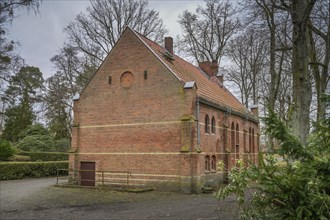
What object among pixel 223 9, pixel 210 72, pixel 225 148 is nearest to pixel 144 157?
pixel 225 148

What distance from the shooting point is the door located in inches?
829

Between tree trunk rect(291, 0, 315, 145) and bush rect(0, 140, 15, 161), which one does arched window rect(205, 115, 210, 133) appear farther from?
bush rect(0, 140, 15, 161)

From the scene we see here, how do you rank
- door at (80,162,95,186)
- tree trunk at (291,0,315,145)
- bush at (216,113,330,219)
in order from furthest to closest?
door at (80,162,95,186) → tree trunk at (291,0,315,145) → bush at (216,113,330,219)

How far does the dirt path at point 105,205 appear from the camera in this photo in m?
11.8

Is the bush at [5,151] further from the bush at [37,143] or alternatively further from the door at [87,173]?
the door at [87,173]

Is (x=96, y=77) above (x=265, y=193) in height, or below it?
above

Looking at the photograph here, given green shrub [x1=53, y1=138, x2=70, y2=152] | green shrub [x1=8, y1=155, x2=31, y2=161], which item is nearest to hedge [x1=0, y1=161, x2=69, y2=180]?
green shrub [x1=8, y1=155, x2=31, y2=161]

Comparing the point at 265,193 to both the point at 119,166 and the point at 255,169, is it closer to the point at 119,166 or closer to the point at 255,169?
the point at 255,169

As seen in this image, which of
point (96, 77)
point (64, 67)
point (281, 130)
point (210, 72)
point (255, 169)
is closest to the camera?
point (281, 130)

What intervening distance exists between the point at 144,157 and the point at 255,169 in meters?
16.2

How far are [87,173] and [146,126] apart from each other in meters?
5.29

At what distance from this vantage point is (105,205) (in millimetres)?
14266

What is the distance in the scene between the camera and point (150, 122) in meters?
19.5

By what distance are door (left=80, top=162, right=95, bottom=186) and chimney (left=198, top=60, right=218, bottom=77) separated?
47.5 ft
